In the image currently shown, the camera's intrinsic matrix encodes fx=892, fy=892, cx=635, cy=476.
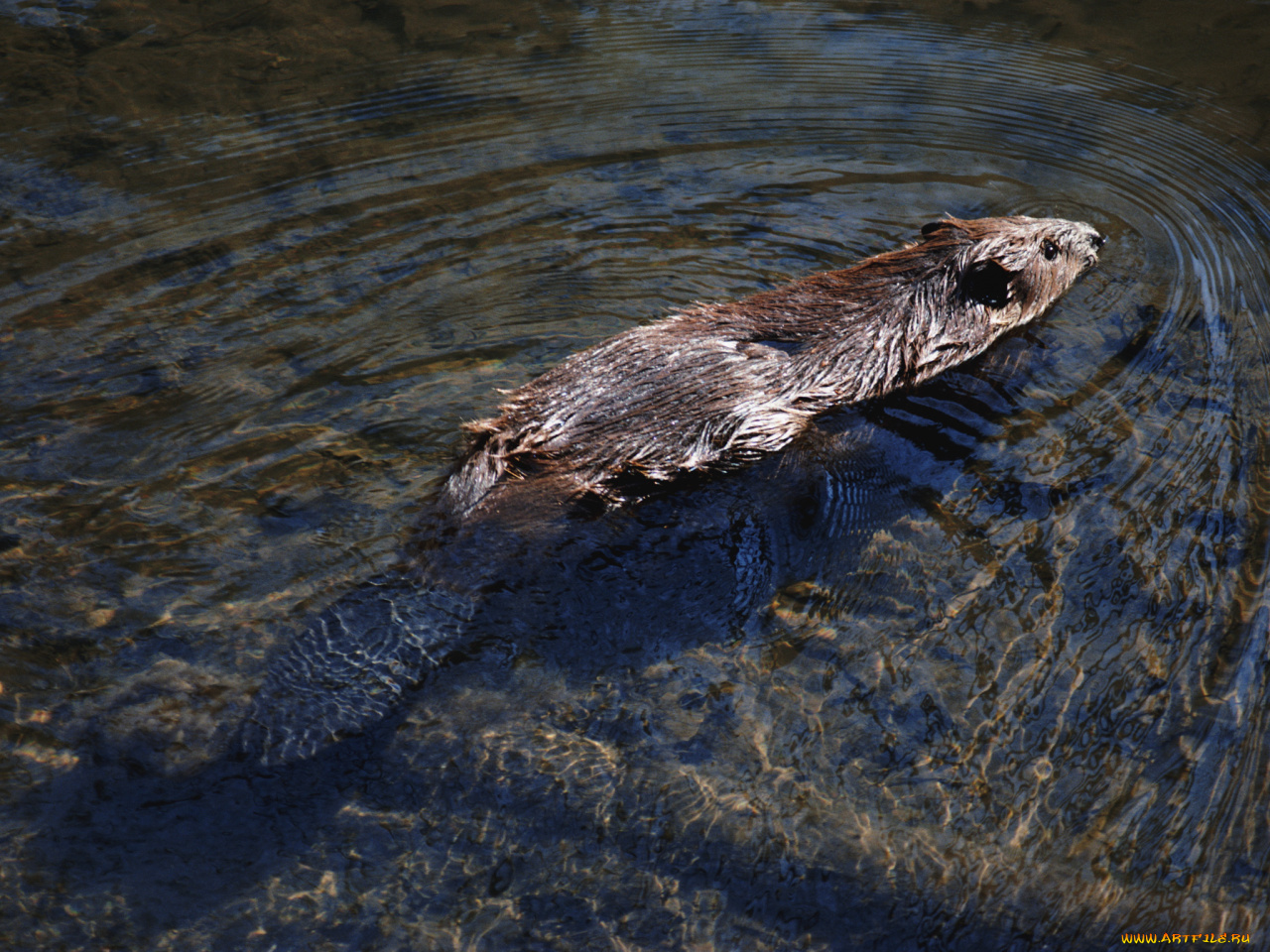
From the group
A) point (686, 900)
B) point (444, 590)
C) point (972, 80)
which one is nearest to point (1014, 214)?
point (972, 80)

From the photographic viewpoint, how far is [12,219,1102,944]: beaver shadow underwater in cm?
256

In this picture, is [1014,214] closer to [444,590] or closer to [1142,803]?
[1142,803]

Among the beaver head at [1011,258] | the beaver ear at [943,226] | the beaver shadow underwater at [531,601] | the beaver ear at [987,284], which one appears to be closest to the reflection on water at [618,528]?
the beaver shadow underwater at [531,601]

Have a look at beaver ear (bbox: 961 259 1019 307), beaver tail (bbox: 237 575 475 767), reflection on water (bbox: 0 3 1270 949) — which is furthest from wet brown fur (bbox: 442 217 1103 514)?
beaver tail (bbox: 237 575 475 767)

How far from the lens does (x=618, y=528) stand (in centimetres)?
346

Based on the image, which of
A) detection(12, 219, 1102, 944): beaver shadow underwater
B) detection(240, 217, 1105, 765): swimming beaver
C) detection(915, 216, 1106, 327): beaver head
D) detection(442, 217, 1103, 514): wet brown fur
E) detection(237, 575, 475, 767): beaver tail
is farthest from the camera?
detection(915, 216, 1106, 327): beaver head

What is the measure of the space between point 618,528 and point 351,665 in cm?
109

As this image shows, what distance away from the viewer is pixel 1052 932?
2.46 metres

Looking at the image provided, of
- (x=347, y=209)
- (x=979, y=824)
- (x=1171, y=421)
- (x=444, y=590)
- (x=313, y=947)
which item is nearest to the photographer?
(x=313, y=947)

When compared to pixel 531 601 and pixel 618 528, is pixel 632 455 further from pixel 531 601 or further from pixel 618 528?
pixel 531 601

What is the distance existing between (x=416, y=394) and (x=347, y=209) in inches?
63.2

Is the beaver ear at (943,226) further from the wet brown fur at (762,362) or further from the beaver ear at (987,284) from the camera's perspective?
the beaver ear at (987,284)

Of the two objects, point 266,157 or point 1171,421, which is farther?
point 266,157

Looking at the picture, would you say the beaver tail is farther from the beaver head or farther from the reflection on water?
the beaver head
